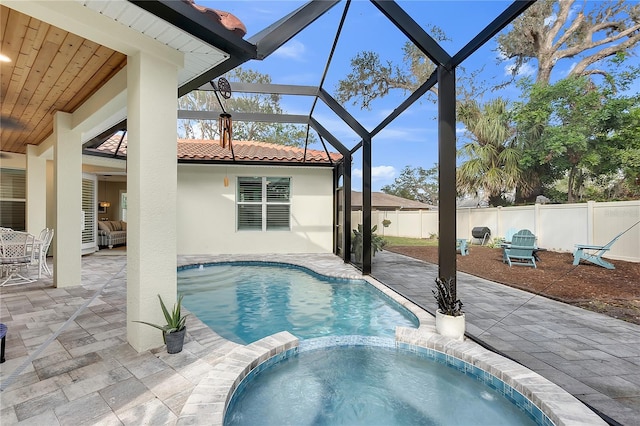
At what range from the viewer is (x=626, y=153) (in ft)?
32.2

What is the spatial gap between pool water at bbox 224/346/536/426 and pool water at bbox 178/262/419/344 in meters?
0.96

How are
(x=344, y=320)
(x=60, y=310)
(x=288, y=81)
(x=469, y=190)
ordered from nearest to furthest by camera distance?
1. (x=60, y=310)
2. (x=344, y=320)
3. (x=288, y=81)
4. (x=469, y=190)

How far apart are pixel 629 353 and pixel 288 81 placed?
7.06 meters

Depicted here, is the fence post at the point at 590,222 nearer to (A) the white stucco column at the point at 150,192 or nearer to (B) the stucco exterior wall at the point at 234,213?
(B) the stucco exterior wall at the point at 234,213

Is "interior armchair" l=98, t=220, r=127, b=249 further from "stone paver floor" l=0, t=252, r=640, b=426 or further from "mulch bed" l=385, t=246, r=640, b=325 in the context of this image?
"mulch bed" l=385, t=246, r=640, b=325

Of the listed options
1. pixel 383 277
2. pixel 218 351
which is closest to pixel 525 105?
pixel 383 277

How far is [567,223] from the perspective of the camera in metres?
9.17

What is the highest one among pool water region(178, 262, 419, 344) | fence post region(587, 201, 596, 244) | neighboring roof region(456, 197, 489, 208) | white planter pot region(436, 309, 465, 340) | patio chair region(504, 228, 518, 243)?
neighboring roof region(456, 197, 489, 208)

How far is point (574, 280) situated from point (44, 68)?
421 inches

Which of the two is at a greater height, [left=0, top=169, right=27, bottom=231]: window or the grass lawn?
[left=0, top=169, right=27, bottom=231]: window

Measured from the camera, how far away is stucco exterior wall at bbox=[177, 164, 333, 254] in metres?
10.9

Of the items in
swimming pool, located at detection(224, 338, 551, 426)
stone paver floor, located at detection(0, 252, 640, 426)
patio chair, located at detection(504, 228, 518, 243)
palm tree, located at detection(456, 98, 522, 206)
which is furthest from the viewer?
palm tree, located at detection(456, 98, 522, 206)

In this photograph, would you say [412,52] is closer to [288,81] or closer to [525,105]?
[288,81]

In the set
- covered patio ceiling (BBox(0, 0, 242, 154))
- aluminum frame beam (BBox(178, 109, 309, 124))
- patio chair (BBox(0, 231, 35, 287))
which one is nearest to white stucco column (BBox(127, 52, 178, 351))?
covered patio ceiling (BBox(0, 0, 242, 154))
